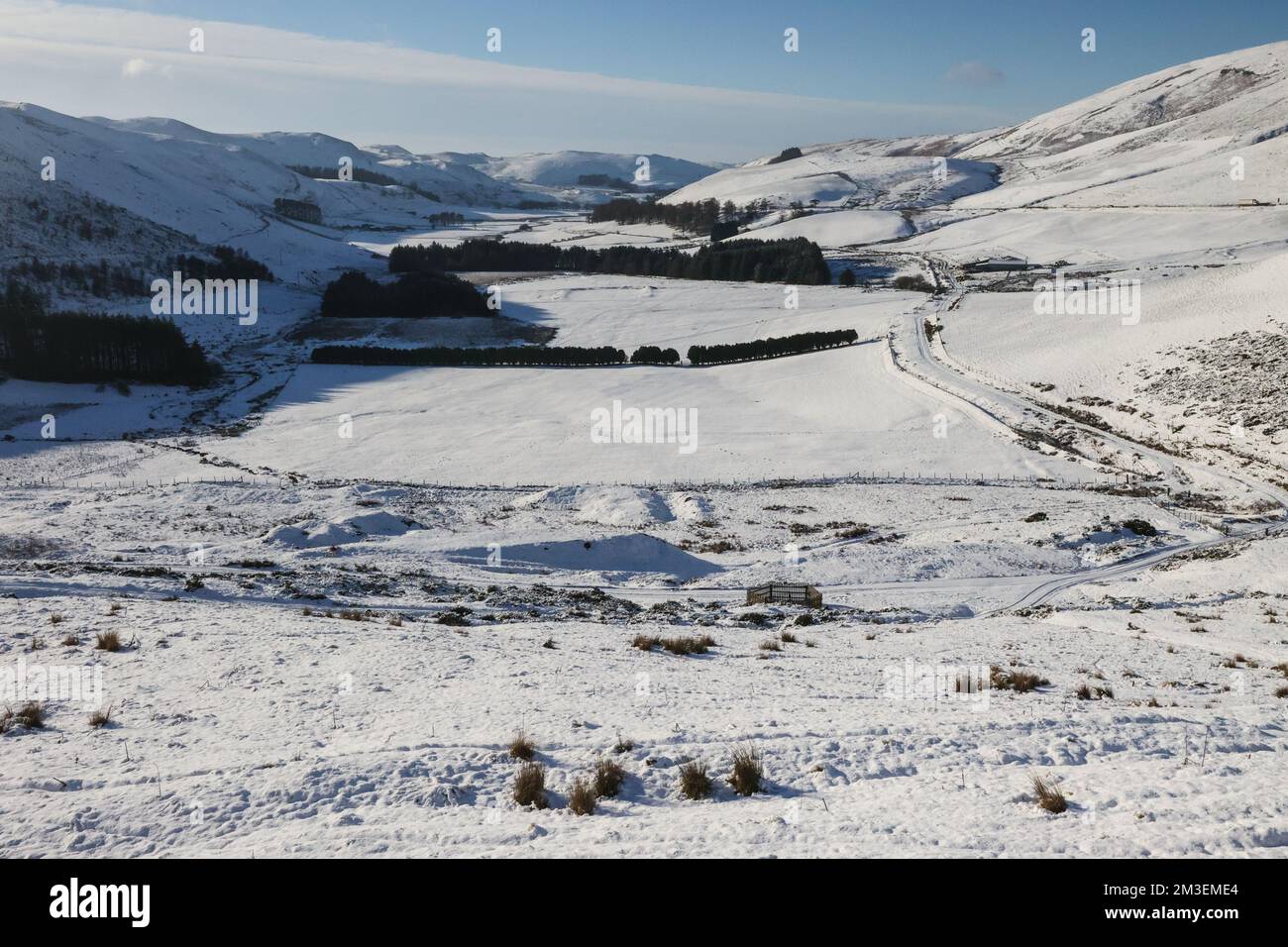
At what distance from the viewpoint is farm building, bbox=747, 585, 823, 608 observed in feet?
77.8

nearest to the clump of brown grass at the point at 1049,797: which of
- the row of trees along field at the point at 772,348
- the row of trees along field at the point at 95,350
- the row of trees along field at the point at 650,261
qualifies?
the row of trees along field at the point at 772,348

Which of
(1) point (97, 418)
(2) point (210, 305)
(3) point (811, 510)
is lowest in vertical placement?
(3) point (811, 510)

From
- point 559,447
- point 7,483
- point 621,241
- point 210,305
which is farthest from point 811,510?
point 621,241

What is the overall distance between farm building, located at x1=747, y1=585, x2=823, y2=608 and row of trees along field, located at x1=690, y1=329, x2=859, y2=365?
179 feet

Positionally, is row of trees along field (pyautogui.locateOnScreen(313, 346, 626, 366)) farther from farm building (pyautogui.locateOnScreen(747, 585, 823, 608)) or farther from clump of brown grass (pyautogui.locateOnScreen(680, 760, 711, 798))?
clump of brown grass (pyautogui.locateOnScreen(680, 760, 711, 798))

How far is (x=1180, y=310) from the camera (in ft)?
216

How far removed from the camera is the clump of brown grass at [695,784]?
359 inches

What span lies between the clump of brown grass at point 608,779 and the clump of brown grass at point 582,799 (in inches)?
5.0

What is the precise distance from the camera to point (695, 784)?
9.16 metres

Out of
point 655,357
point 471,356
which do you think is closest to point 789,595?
point 655,357

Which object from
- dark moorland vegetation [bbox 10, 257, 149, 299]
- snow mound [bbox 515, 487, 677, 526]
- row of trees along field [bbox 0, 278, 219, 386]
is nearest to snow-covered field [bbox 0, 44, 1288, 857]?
snow mound [bbox 515, 487, 677, 526]

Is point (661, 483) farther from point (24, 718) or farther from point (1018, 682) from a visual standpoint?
point (24, 718)

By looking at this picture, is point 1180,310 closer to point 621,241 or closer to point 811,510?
point 811,510
